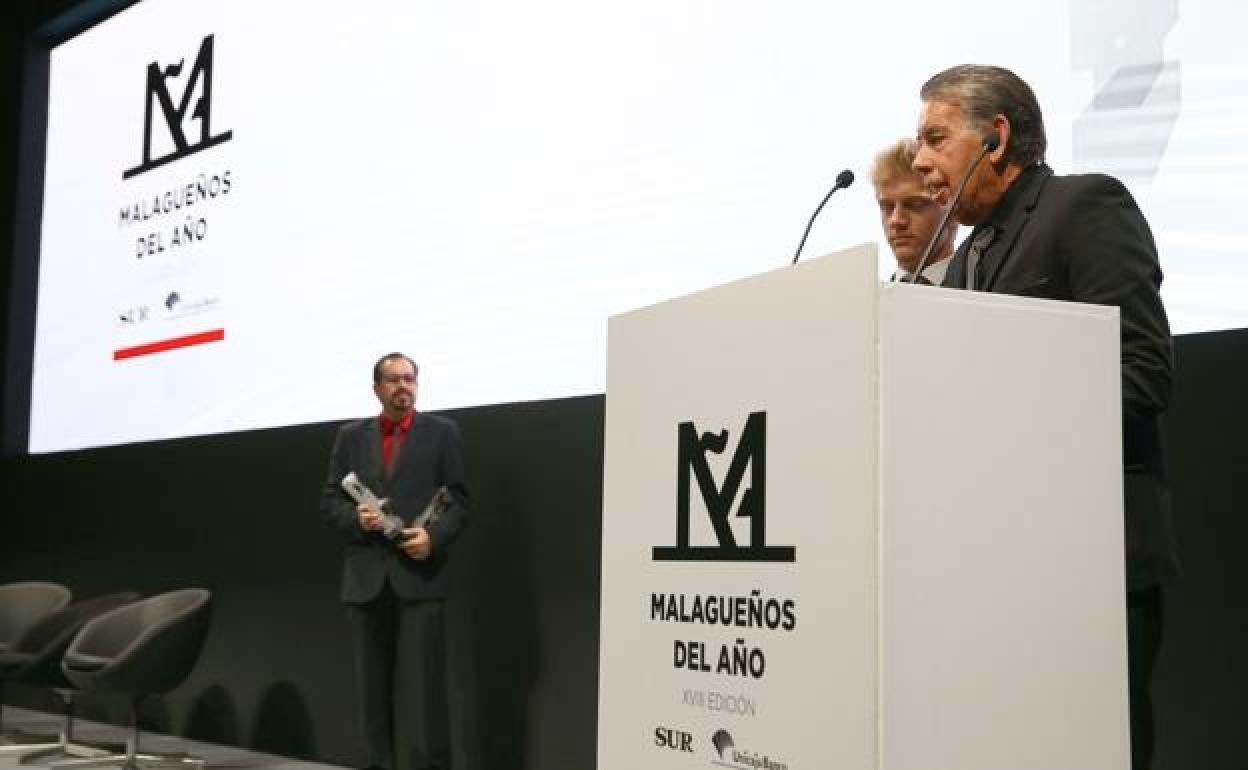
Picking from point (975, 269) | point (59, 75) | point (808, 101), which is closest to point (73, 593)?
point (59, 75)

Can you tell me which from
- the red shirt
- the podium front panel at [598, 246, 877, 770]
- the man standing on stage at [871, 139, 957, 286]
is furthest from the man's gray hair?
the red shirt

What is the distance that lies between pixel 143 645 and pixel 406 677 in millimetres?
1104

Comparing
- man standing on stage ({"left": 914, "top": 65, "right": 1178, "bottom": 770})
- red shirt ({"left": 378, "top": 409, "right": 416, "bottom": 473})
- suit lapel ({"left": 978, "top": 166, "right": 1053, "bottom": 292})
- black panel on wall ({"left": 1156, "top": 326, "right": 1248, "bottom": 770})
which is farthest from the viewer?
red shirt ({"left": 378, "top": 409, "right": 416, "bottom": 473})

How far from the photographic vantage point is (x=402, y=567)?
5.40 metres

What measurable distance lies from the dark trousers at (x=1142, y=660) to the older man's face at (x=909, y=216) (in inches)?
51.7

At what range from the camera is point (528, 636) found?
18.4 ft

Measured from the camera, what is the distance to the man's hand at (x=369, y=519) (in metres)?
5.41

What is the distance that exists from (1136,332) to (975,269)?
260 millimetres

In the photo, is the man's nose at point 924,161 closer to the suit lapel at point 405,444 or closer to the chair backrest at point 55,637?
the suit lapel at point 405,444

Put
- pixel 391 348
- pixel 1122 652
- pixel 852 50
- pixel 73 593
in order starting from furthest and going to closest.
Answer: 1. pixel 73 593
2. pixel 391 348
3. pixel 852 50
4. pixel 1122 652

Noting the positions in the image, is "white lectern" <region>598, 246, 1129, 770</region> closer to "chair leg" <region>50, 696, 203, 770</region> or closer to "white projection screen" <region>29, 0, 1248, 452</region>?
"white projection screen" <region>29, 0, 1248, 452</region>

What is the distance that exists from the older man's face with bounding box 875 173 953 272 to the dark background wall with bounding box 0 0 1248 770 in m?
0.85

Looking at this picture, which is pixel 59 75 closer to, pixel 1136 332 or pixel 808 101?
pixel 808 101

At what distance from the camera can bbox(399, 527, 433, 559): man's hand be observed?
5348 mm
